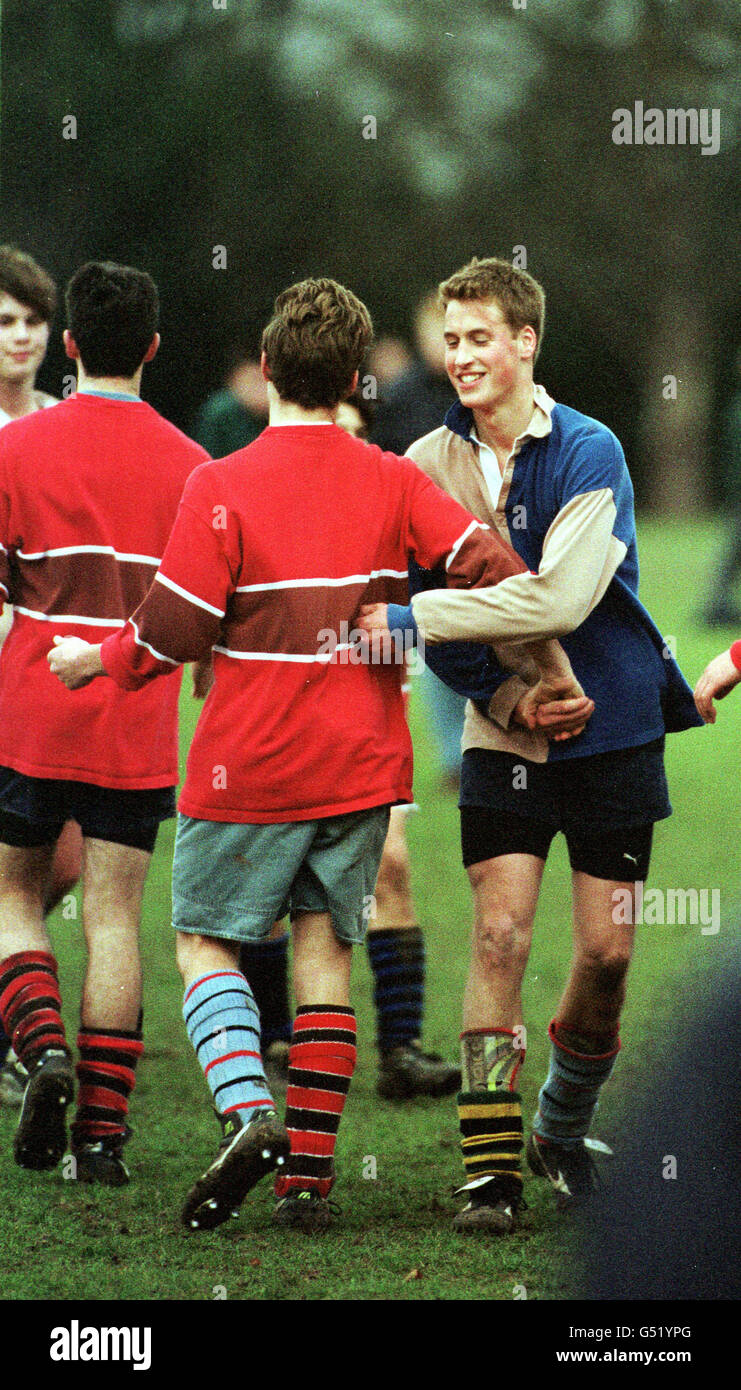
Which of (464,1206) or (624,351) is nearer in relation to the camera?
(464,1206)

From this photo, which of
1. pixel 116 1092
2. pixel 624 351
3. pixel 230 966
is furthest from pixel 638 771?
pixel 624 351

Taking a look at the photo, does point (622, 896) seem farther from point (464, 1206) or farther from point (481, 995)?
point (464, 1206)

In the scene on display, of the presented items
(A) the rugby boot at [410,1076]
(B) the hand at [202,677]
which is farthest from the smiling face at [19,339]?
(A) the rugby boot at [410,1076]

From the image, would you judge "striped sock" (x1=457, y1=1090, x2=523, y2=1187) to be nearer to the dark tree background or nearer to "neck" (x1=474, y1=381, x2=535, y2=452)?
"neck" (x1=474, y1=381, x2=535, y2=452)

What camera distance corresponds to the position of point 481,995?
10.9 feet

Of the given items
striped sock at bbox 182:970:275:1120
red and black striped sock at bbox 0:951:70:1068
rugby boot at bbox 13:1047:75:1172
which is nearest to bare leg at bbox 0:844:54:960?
red and black striped sock at bbox 0:951:70:1068

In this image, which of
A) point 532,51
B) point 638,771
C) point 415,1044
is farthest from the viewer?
point 532,51

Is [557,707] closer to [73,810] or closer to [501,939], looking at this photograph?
[501,939]

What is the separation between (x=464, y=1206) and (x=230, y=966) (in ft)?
2.18

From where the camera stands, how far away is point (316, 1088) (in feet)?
10.4

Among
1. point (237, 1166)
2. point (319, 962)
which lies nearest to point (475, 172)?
point (319, 962)

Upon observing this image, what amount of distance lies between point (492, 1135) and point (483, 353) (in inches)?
54.5

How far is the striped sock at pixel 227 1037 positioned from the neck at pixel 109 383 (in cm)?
115

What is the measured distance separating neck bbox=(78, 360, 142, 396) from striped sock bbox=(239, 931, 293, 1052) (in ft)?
4.58
